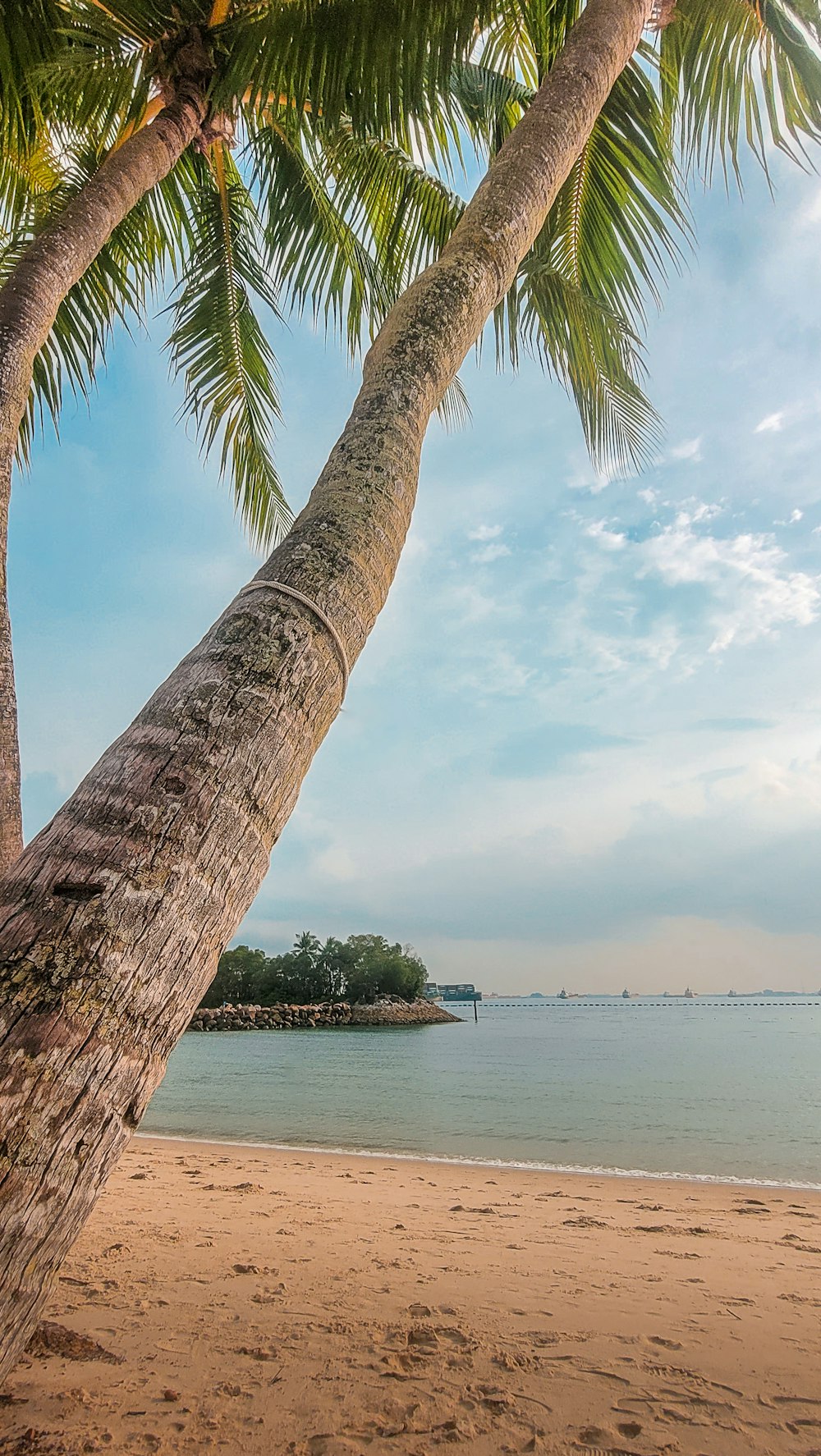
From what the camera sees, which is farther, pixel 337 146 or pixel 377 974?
pixel 377 974

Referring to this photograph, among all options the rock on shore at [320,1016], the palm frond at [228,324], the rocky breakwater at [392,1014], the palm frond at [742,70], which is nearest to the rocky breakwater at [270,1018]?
the rock on shore at [320,1016]

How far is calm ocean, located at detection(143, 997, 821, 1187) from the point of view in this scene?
10.4 m

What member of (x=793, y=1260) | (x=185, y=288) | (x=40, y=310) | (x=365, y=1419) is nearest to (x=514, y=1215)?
(x=793, y=1260)

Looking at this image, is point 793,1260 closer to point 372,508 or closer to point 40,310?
point 372,508

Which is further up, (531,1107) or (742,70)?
(742,70)

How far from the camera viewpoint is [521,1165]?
360 inches

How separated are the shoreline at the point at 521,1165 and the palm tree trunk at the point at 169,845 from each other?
8.52m

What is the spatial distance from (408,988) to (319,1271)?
67689 millimetres

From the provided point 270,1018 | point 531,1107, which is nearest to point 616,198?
point 531,1107

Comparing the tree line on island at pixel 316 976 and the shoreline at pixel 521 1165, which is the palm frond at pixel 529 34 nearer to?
the shoreline at pixel 521 1165

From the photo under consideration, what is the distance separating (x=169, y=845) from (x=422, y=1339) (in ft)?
8.17

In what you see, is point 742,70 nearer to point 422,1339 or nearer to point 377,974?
point 422,1339

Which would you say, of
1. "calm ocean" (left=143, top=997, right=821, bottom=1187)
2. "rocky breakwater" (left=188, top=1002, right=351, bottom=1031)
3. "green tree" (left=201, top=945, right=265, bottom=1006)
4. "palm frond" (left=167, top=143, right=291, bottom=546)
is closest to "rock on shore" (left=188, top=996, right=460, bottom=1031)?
"rocky breakwater" (left=188, top=1002, right=351, bottom=1031)

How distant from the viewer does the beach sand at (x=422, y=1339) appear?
2.17 m
